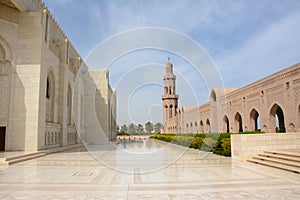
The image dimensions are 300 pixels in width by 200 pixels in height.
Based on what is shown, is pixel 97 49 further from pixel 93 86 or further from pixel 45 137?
pixel 93 86

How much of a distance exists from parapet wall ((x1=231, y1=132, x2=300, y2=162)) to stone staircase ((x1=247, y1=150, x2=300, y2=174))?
21 cm

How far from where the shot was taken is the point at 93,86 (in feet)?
72.6

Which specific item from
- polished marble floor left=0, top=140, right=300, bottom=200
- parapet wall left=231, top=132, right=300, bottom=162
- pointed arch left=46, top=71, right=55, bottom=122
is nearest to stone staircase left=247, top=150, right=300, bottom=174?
parapet wall left=231, top=132, right=300, bottom=162

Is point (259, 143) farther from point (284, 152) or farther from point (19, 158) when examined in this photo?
point (19, 158)

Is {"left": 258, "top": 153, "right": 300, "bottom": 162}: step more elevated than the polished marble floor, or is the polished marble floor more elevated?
{"left": 258, "top": 153, "right": 300, "bottom": 162}: step

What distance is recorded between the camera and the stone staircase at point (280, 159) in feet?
19.0

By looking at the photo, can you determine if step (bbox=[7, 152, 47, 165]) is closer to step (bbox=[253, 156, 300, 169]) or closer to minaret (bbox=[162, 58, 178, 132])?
step (bbox=[253, 156, 300, 169])

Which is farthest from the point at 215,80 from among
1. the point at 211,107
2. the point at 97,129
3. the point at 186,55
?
the point at 211,107

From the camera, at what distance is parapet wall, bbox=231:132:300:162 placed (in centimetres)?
756

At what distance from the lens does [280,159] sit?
6.56 meters

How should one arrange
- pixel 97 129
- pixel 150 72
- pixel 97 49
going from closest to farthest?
1. pixel 97 49
2. pixel 150 72
3. pixel 97 129

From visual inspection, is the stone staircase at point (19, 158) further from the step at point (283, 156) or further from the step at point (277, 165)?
the step at point (283, 156)

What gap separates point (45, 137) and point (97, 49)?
7.24 metres

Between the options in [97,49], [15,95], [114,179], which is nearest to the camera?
[114,179]
